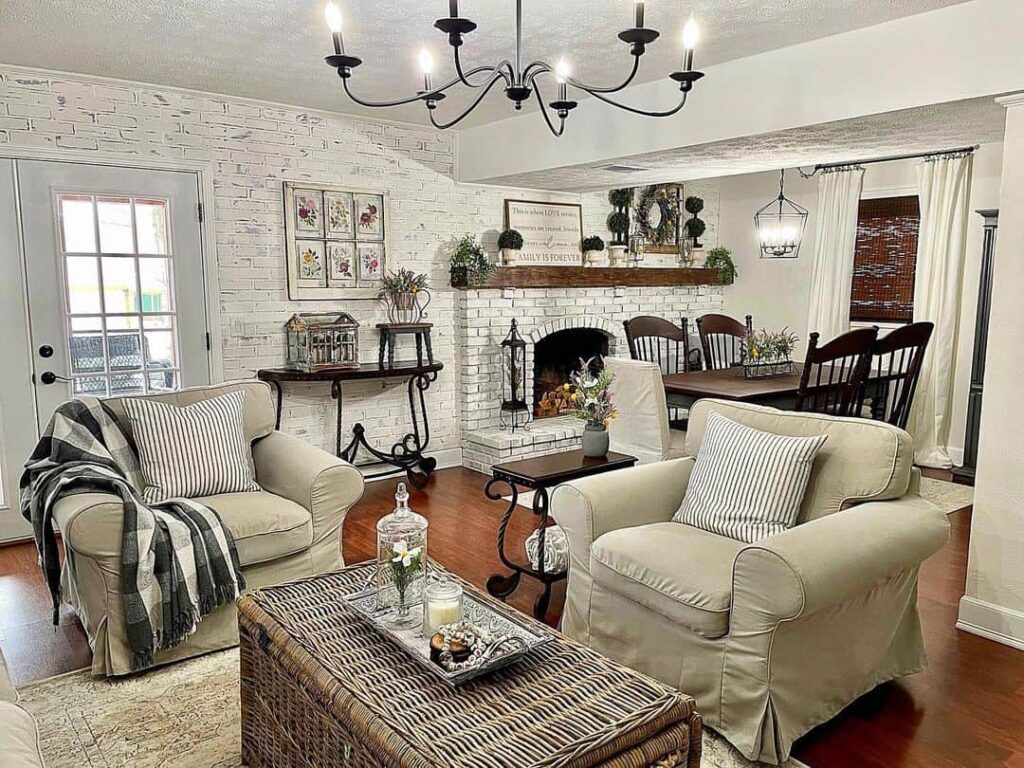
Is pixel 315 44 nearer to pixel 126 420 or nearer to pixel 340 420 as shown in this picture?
pixel 126 420

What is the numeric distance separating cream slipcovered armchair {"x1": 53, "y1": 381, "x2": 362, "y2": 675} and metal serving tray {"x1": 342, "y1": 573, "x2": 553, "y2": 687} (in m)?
0.91

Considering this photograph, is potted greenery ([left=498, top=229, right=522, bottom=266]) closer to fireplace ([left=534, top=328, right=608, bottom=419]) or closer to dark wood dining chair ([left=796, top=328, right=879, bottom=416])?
fireplace ([left=534, top=328, right=608, bottom=419])

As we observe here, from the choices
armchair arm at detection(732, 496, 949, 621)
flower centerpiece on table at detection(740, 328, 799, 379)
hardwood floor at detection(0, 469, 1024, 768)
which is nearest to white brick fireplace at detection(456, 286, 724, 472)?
hardwood floor at detection(0, 469, 1024, 768)

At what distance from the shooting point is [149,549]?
265 cm

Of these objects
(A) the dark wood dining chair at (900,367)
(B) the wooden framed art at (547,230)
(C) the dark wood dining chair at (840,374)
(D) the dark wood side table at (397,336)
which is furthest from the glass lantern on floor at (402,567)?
(B) the wooden framed art at (547,230)

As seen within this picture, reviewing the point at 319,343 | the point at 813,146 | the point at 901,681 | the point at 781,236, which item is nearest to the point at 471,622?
the point at 901,681

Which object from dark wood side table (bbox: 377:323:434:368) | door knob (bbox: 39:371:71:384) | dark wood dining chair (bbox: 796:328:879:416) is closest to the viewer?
dark wood dining chair (bbox: 796:328:879:416)

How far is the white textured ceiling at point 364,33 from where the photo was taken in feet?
9.46

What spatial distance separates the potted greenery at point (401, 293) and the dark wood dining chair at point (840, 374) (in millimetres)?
2522

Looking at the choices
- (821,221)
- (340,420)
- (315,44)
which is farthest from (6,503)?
(821,221)

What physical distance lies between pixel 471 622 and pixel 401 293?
133 inches

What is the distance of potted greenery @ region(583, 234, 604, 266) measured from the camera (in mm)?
6008

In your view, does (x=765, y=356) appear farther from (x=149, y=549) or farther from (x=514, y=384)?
(x=149, y=549)

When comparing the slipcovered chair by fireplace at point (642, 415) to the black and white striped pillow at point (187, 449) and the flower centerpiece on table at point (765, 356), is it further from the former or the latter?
the black and white striped pillow at point (187, 449)
